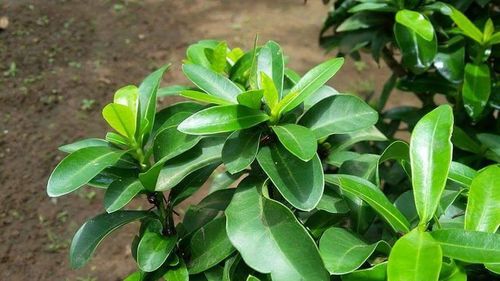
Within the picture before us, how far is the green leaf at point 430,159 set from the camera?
0.85 metres

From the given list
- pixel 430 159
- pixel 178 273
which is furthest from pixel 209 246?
pixel 430 159

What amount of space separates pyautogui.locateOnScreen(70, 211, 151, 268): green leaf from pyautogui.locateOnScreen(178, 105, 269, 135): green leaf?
0.25m

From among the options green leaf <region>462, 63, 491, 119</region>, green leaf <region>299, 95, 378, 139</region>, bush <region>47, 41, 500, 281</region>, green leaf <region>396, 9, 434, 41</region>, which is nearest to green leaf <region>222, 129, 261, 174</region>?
bush <region>47, 41, 500, 281</region>

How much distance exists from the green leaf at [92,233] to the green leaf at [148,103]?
0.15 meters

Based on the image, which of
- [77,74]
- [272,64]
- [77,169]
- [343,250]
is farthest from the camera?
[77,74]

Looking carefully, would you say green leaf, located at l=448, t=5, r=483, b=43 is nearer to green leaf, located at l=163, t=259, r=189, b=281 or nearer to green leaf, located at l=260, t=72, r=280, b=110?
green leaf, located at l=260, t=72, r=280, b=110

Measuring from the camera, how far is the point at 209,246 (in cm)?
100

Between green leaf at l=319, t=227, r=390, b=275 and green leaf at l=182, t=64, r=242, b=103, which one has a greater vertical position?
green leaf at l=182, t=64, r=242, b=103

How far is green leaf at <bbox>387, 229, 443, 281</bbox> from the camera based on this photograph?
741 millimetres

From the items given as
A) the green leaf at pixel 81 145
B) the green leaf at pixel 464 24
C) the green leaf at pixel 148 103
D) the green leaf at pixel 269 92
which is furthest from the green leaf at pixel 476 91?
the green leaf at pixel 81 145

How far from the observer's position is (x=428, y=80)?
1.71m

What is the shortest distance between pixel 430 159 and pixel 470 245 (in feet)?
0.51

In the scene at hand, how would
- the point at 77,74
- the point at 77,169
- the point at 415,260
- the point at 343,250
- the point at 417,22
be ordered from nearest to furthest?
the point at 415,260, the point at 343,250, the point at 77,169, the point at 417,22, the point at 77,74

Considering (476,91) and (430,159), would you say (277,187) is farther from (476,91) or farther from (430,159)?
(476,91)
